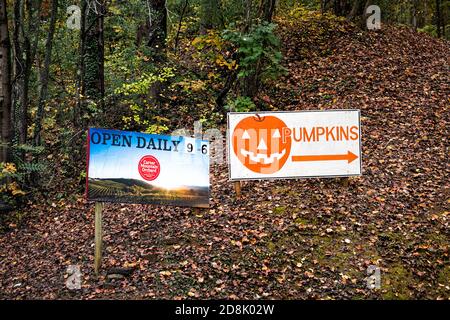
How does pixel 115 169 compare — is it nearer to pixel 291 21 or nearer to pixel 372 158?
pixel 372 158

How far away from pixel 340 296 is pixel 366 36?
13503 millimetres

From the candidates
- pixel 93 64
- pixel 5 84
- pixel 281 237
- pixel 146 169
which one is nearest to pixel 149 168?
pixel 146 169

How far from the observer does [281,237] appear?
7969mm

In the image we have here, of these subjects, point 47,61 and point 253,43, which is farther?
point 253,43

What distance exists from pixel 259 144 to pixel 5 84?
605cm

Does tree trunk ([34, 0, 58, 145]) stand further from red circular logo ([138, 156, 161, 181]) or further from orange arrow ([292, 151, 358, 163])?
orange arrow ([292, 151, 358, 163])

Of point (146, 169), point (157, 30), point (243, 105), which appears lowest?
point (146, 169)

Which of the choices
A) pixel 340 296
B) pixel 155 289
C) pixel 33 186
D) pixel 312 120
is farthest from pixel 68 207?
pixel 340 296

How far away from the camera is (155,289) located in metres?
6.69

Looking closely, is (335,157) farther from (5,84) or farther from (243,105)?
(5,84)

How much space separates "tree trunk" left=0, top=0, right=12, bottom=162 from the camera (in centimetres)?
1009

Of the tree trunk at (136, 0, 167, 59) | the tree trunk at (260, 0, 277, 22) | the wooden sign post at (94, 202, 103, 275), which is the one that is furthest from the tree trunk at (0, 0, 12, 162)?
the tree trunk at (260, 0, 277, 22)

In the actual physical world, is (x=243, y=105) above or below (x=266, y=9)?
below

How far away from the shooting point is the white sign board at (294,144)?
880 centimetres
